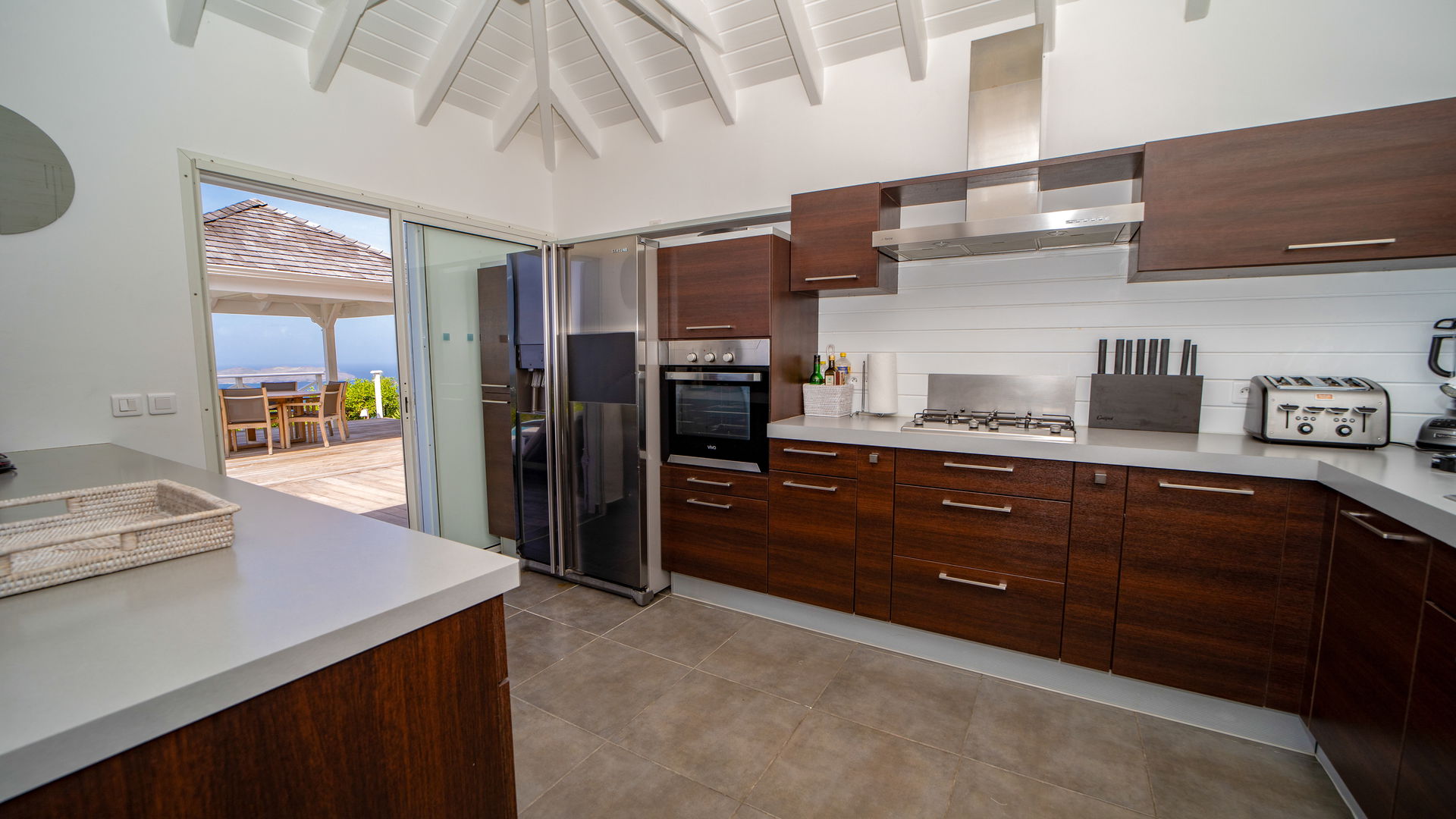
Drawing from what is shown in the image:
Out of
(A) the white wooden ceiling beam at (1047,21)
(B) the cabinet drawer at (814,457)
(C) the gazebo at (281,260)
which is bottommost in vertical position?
(B) the cabinet drawer at (814,457)

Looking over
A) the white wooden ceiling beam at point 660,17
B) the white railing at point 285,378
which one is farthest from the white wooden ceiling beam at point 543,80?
the white railing at point 285,378

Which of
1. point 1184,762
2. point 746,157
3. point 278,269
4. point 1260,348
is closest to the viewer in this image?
point 1184,762

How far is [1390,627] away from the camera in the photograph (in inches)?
53.1

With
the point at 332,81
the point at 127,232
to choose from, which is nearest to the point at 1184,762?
the point at 127,232

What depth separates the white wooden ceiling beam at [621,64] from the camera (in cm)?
281

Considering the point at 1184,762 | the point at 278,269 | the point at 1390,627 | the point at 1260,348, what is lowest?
the point at 1184,762

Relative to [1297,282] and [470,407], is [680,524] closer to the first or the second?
[470,407]

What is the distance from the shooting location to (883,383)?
2.78 metres

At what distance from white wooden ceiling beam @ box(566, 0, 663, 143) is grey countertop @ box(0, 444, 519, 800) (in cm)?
276

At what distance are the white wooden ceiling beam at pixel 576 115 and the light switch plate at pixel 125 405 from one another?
2.47 m

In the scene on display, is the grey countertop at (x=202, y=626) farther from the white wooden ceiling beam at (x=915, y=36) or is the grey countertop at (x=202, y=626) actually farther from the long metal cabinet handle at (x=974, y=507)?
the white wooden ceiling beam at (x=915, y=36)

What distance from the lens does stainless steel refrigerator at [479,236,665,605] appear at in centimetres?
289

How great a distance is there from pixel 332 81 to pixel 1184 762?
4.51 m

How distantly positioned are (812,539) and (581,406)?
4.77ft
